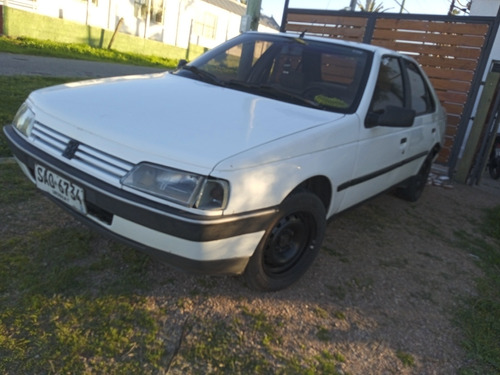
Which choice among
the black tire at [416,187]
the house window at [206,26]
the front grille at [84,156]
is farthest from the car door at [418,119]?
the house window at [206,26]

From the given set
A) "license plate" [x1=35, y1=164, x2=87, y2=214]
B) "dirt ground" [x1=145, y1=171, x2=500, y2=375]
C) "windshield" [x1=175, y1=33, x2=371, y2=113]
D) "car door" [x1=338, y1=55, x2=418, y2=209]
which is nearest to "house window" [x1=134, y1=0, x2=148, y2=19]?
"windshield" [x1=175, y1=33, x2=371, y2=113]

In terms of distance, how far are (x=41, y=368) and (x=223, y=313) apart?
929 mm

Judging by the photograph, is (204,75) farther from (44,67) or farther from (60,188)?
(44,67)

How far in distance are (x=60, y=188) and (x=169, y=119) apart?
68cm

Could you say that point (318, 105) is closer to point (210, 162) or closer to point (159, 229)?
point (210, 162)

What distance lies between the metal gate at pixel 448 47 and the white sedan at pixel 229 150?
11.1 ft

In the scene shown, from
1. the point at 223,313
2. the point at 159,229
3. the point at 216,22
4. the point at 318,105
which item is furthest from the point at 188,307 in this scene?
the point at 216,22

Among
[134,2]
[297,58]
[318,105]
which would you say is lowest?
[318,105]

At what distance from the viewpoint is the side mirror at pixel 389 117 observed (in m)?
2.87

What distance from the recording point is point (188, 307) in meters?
2.38

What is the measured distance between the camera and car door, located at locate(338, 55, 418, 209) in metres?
2.95

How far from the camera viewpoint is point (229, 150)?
2016 mm

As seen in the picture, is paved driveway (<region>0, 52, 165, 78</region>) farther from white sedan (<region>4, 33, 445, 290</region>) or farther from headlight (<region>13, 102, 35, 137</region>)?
white sedan (<region>4, 33, 445, 290</region>)

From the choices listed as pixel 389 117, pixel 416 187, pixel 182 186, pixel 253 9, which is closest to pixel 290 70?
pixel 389 117
